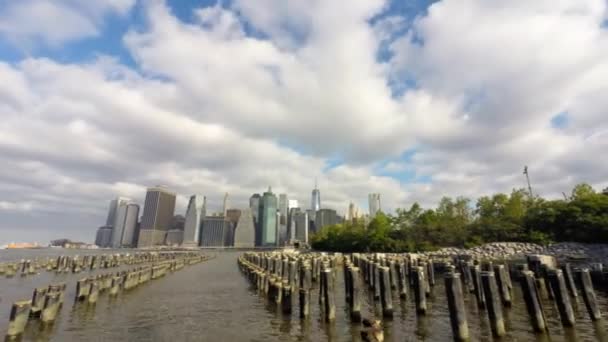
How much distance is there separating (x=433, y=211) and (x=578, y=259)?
4266 centimetres

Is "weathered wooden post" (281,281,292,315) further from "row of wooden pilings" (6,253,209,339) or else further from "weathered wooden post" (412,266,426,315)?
"row of wooden pilings" (6,253,209,339)

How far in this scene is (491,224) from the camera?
6378cm

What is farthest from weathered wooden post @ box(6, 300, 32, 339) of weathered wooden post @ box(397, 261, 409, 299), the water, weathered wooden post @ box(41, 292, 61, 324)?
weathered wooden post @ box(397, 261, 409, 299)

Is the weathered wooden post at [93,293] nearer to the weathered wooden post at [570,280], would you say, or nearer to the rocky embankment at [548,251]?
the weathered wooden post at [570,280]

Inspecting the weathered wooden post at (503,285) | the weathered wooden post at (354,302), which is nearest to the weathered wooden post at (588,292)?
the weathered wooden post at (503,285)

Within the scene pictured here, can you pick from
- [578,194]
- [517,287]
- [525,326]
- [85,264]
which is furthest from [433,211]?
[85,264]

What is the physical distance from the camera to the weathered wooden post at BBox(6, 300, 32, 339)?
14.5 m

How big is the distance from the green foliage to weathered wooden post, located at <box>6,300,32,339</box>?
62699mm

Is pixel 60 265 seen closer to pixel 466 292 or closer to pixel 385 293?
pixel 385 293

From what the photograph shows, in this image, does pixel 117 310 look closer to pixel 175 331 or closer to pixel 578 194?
pixel 175 331

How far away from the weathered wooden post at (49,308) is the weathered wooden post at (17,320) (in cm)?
244

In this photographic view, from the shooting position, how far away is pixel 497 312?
14.0 m

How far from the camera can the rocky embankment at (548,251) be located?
40.7 meters

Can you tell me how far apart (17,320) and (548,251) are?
62432 millimetres
